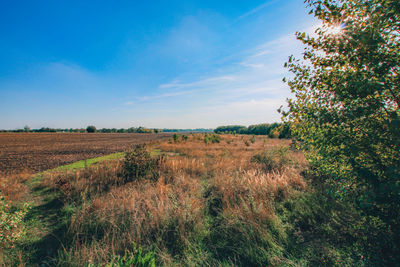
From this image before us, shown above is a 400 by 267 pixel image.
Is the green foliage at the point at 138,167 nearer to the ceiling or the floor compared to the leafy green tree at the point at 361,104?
nearer to the floor

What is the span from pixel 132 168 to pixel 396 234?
8522 millimetres

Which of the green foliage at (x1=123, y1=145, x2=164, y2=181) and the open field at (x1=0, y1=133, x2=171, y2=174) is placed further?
the open field at (x1=0, y1=133, x2=171, y2=174)

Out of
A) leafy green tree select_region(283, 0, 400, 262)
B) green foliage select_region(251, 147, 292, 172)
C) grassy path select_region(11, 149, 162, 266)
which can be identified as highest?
leafy green tree select_region(283, 0, 400, 262)

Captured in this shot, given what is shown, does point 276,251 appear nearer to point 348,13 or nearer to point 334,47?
A: point 334,47

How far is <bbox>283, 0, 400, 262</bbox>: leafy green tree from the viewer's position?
85.1 inches

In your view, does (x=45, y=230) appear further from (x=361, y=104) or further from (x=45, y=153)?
(x=45, y=153)

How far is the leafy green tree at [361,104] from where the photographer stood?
2162 mm

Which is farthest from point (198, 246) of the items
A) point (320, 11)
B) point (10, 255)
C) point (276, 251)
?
point (320, 11)

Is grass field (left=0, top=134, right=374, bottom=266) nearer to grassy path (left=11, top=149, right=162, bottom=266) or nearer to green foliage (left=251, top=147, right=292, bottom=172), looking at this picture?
grassy path (left=11, top=149, right=162, bottom=266)

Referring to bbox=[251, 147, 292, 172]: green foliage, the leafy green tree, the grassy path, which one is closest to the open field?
the grassy path

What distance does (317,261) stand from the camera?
290 cm

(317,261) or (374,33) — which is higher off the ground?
(374,33)

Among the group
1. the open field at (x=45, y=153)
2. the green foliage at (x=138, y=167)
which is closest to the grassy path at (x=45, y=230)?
the green foliage at (x=138, y=167)

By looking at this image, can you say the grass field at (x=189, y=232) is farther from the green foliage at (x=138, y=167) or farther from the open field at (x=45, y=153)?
the open field at (x=45, y=153)
